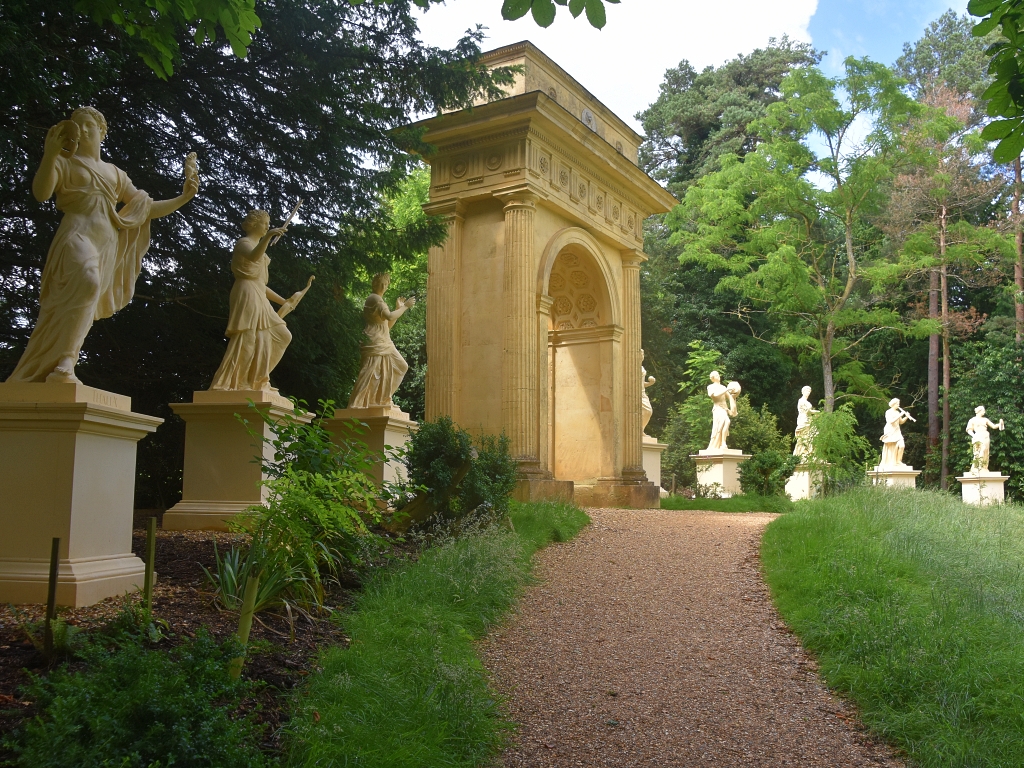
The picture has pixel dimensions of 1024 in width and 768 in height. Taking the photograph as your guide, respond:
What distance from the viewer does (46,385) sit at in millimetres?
5211

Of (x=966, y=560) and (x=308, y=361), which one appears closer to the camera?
(x=966, y=560)

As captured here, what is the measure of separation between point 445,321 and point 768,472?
8.51m

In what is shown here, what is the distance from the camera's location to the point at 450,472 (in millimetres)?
8516

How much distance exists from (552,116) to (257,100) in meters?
5.71

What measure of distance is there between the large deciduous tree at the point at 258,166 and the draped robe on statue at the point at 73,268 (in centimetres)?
357

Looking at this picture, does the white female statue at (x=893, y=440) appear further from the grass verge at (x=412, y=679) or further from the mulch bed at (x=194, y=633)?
the mulch bed at (x=194, y=633)

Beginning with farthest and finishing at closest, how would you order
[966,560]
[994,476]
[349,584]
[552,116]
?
[994,476] → [552,116] → [966,560] → [349,584]

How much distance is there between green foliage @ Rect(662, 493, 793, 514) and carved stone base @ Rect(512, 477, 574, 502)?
11.5ft

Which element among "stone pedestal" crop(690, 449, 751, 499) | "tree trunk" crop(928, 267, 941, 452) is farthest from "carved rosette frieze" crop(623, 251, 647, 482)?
"tree trunk" crop(928, 267, 941, 452)

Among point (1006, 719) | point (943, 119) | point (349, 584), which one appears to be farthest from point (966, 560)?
point (943, 119)

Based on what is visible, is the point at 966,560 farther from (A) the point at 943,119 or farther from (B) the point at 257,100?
(A) the point at 943,119

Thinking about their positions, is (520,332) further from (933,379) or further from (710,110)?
(710,110)

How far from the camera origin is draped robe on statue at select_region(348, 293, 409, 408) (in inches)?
464

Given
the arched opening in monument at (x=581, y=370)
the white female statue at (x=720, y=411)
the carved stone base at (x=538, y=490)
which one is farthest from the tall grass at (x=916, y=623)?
the white female statue at (x=720, y=411)
